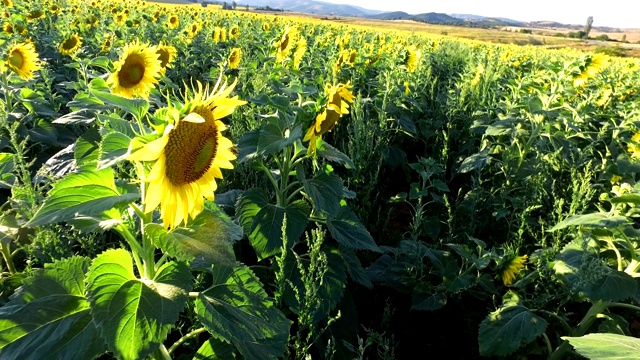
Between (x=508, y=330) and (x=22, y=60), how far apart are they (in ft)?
14.3

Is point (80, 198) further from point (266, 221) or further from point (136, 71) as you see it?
point (136, 71)

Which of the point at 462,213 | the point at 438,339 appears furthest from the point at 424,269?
the point at 462,213

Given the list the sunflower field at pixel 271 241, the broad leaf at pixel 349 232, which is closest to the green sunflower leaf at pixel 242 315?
the sunflower field at pixel 271 241

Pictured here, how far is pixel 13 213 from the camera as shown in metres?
2.06

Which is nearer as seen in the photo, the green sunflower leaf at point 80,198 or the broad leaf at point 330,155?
the green sunflower leaf at point 80,198

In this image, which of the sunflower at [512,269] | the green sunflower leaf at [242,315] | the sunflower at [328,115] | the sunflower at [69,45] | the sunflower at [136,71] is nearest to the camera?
the green sunflower leaf at [242,315]

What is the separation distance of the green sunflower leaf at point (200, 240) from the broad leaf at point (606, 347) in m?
0.82

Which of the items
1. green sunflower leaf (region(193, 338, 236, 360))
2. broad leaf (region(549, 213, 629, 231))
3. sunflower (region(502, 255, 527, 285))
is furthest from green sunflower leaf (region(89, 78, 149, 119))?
sunflower (region(502, 255, 527, 285))

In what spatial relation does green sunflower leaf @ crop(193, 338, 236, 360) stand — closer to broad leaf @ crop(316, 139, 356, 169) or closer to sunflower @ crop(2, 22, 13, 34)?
broad leaf @ crop(316, 139, 356, 169)

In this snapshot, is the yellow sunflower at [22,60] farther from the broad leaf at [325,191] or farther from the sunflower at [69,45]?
the broad leaf at [325,191]

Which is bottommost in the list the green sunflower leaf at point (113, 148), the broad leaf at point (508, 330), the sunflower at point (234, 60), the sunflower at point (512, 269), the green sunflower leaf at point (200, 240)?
the broad leaf at point (508, 330)

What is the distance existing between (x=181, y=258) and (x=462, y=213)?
294cm

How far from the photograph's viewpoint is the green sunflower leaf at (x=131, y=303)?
3.59 ft

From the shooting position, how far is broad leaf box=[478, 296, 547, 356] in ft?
7.04
